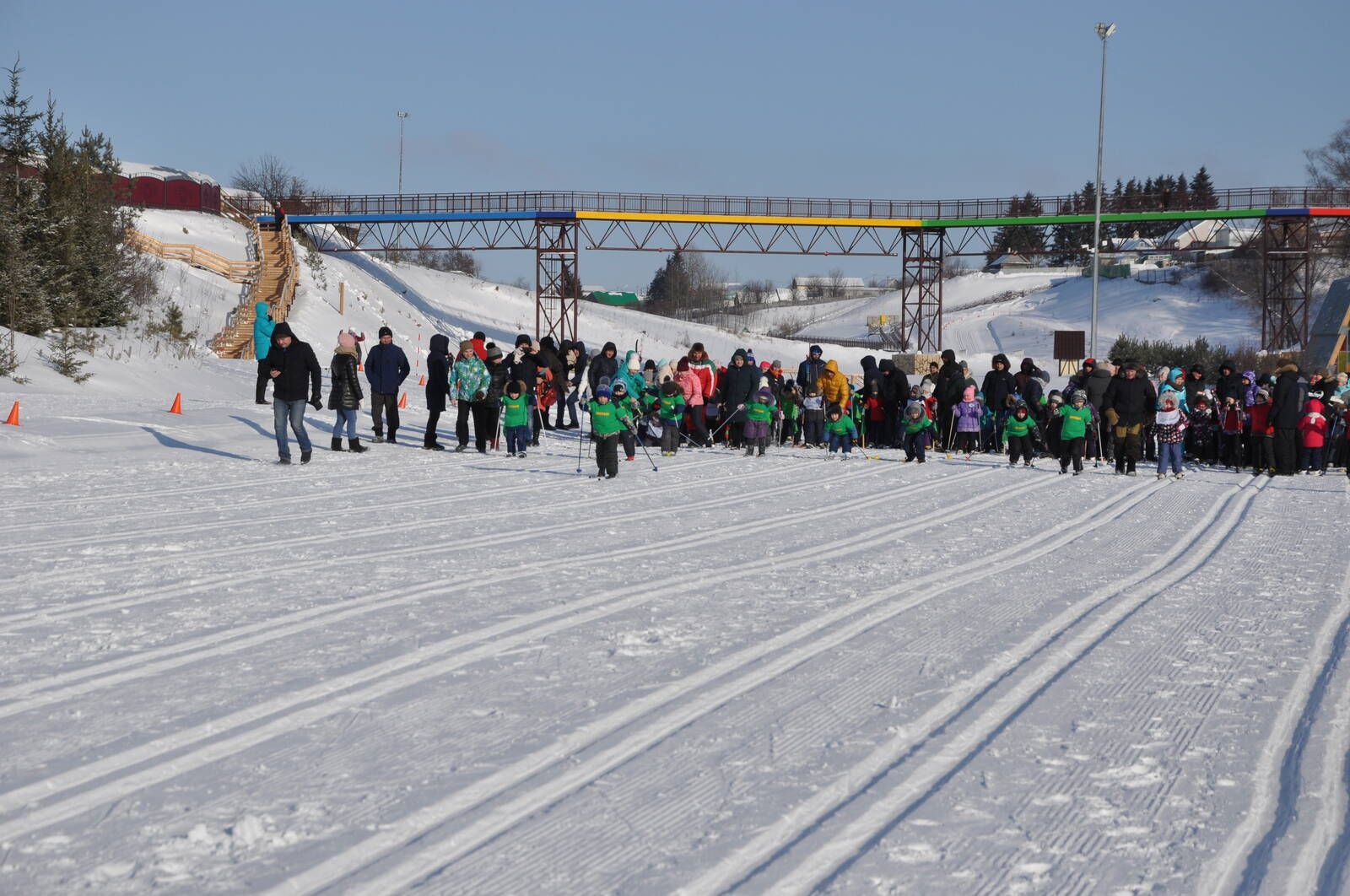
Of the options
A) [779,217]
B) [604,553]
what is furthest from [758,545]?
[779,217]

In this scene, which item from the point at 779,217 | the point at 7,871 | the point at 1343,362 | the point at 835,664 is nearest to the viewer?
the point at 7,871

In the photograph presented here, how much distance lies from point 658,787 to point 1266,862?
1.92 metres

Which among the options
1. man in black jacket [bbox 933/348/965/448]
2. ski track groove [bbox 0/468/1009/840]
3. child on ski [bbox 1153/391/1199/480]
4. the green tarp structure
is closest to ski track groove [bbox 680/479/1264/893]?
ski track groove [bbox 0/468/1009/840]

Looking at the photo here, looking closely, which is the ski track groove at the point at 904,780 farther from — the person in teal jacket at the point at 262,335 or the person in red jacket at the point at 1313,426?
the person in teal jacket at the point at 262,335

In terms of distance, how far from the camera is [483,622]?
703cm

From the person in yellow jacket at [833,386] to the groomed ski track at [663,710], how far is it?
9.58 meters

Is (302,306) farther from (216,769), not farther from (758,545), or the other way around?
(216,769)

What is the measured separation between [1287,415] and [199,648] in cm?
1550

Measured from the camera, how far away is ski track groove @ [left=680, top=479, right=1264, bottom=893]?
12.6 feet

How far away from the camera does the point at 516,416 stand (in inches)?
683

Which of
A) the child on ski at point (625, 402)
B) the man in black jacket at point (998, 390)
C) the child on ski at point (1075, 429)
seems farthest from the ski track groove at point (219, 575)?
the man in black jacket at point (998, 390)

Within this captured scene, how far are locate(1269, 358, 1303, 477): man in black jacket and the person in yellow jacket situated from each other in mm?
6170

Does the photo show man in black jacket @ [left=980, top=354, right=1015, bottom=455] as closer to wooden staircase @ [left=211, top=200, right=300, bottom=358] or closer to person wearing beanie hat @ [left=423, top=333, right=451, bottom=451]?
person wearing beanie hat @ [left=423, top=333, right=451, bottom=451]

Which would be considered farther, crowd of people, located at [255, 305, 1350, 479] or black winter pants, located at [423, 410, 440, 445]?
black winter pants, located at [423, 410, 440, 445]
